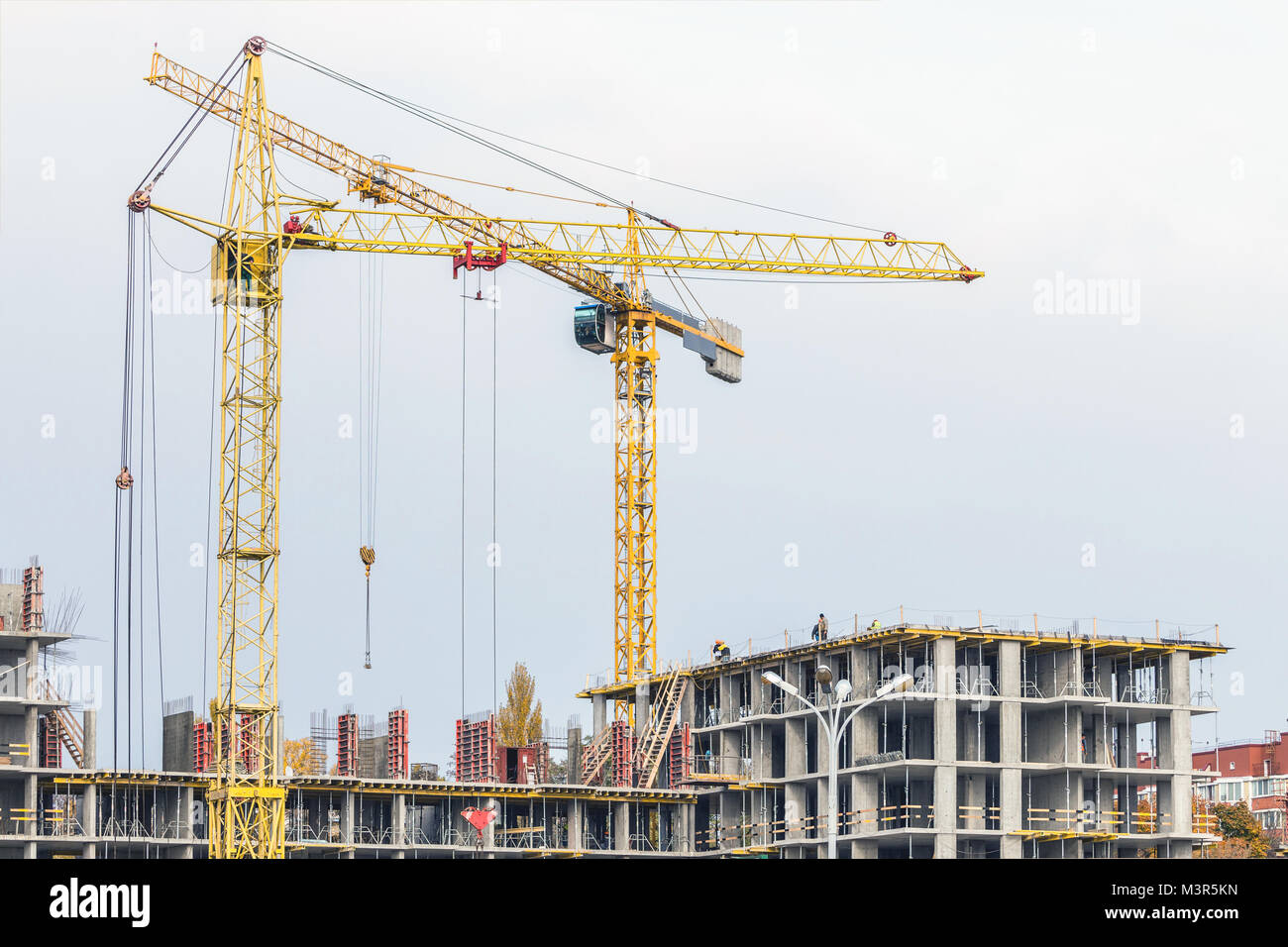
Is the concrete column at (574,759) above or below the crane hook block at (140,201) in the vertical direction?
below

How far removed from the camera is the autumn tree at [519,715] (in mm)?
136875

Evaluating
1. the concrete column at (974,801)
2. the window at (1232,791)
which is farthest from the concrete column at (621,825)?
the window at (1232,791)

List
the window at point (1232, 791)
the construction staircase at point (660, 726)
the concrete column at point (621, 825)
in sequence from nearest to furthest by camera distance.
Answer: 1. the concrete column at point (621, 825)
2. the construction staircase at point (660, 726)
3. the window at point (1232, 791)

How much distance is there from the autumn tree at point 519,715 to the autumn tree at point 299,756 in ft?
50.7

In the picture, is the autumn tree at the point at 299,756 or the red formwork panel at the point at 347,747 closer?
the red formwork panel at the point at 347,747

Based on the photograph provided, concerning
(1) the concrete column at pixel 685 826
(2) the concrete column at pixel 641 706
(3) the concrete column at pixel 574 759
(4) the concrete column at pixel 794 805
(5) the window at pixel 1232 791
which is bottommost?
(5) the window at pixel 1232 791

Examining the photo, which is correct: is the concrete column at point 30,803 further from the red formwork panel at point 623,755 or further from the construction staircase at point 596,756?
the red formwork panel at point 623,755

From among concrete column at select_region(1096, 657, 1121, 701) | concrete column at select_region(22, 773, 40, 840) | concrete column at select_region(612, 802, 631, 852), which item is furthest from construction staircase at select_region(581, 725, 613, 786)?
concrete column at select_region(22, 773, 40, 840)

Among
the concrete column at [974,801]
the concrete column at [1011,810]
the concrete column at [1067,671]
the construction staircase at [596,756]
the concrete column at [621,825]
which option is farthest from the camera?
the construction staircase at [596,756]

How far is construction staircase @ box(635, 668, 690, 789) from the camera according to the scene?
110 meters

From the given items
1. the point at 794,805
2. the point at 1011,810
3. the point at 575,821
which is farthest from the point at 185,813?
the point at 1011,810

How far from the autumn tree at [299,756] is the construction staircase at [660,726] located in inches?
1407
